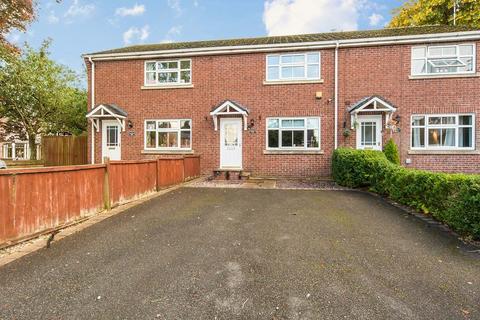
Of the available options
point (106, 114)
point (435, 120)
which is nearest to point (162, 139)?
point (106, 114)

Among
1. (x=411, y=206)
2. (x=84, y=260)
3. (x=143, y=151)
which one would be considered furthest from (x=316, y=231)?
(x=143, y=151)

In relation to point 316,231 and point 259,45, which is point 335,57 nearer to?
point 259,45

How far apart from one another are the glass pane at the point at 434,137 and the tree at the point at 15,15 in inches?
763

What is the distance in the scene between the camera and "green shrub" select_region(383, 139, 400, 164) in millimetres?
11023

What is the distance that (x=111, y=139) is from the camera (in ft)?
45.4

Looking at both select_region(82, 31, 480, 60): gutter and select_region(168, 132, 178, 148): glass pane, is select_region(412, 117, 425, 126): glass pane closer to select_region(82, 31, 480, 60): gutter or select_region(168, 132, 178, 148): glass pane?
select_region(82, 31, 480, 60): gutter

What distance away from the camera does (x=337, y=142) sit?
39.3ft

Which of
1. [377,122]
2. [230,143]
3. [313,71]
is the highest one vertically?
[313,71]

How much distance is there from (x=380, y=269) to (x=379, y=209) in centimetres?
355

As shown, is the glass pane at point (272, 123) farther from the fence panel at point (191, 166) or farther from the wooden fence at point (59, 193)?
the wooden fence at point (59, 193)

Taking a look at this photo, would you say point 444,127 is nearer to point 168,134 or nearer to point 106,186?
point 168,134

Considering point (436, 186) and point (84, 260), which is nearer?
point (84, 260)

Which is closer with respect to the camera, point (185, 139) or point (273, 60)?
point (273, 60)

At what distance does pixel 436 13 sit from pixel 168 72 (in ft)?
63.8
